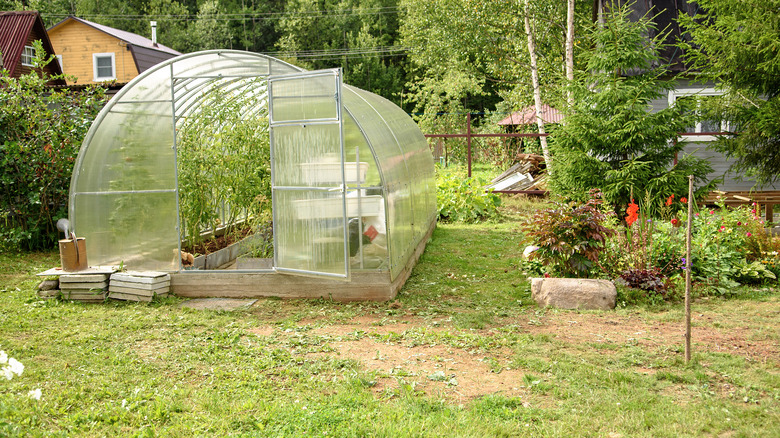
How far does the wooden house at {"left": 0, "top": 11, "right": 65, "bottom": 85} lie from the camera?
19703 millimetres

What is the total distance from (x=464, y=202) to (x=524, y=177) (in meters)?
3.06

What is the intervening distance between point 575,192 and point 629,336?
4.87 m

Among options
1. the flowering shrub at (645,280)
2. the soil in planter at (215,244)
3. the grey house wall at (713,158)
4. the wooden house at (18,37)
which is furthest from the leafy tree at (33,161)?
the grey house wall at (713,158)

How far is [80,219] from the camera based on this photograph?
7.67 metres

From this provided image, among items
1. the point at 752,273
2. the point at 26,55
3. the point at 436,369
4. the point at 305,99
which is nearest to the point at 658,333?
the point at 436,369

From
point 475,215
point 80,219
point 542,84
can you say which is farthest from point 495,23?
point 80,219

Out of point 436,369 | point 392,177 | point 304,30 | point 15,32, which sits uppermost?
point 304,30

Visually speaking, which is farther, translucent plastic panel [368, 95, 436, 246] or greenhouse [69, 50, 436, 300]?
translucent plastic panel [368, 95, 436, 246]

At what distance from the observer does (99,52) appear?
2697 centimetres

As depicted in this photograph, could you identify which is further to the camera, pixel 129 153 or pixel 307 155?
pixel 129 153

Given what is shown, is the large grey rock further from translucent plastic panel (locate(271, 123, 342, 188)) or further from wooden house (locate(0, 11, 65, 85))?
wooden house (locate(0, 11, 65, 85))

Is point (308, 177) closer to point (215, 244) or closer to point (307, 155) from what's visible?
point (307, 155)

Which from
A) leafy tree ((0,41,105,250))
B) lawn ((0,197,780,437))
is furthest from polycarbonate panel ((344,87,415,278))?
leafy tree ((0,41,105,250))

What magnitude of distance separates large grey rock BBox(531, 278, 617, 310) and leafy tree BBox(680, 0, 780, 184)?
4.14 m
